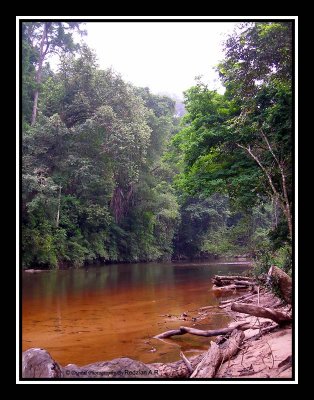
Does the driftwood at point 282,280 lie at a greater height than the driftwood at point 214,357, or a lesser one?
greater

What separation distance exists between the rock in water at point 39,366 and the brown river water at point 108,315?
1254 mm

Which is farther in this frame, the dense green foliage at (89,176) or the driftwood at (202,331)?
the dense green foliage at (89,176)

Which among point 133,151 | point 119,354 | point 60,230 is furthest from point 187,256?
point 119,354

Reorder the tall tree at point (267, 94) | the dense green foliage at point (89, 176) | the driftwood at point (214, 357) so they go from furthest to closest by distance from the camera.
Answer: the dense green foliage at point (89, 176) < the tall tree at point (267, 94) < the driftwood at point (214, 357)

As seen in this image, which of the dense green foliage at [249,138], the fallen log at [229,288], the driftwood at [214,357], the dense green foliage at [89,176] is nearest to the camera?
the driftwood at [214,357]

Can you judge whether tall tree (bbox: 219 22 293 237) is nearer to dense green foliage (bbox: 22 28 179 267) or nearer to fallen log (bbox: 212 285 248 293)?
fallen log (bbox: 212 285 248 293)

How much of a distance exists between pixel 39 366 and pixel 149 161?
19.3 metres

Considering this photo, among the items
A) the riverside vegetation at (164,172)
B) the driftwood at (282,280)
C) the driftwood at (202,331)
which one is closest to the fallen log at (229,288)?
the riverside vegetation at (164,172)

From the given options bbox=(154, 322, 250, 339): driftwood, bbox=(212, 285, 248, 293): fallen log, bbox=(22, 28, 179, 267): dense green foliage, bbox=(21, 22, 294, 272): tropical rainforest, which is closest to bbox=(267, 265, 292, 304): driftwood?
bbox=(21, 22, 294, 272): tropical rainforest

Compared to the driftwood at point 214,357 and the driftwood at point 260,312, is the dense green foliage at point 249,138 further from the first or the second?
the driftwood at point 214,357

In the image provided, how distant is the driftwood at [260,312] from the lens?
492 centimetres

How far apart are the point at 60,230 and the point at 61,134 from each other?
4.01 metres

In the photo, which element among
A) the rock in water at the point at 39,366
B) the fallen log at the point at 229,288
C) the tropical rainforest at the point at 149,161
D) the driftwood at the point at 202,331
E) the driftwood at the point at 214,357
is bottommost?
the fallen log at the point at 229,288
